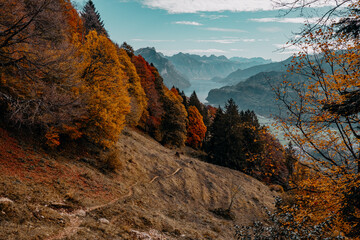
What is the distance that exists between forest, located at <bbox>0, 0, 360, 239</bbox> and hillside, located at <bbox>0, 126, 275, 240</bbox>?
7.82ft

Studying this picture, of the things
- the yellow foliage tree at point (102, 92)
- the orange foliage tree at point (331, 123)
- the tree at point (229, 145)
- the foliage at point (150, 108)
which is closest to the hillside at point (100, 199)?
the yellow foliage tree at point (102, 92)

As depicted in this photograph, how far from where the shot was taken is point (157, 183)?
24875 mm

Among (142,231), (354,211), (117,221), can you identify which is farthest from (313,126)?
(117,221)

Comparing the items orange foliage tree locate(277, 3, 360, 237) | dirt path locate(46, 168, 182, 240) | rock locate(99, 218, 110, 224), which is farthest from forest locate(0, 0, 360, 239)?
rock locate(99, 218, 110, 224)

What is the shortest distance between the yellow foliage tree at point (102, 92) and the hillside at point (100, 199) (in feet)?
10.5

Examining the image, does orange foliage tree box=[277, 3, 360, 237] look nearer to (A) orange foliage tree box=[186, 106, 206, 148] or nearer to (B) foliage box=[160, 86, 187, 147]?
(B) foliage box=[160, 86, 187, 147]

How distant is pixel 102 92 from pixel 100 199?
10053mm

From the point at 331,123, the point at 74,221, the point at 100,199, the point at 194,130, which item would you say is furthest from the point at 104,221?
the point at 194,130

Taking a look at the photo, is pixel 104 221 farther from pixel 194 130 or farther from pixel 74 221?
pixel 194 130

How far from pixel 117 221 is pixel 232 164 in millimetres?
38466

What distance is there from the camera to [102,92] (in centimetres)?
2016

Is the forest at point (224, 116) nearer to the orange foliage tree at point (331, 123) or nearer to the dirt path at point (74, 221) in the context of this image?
the orange foliage tree at point (331, 123)

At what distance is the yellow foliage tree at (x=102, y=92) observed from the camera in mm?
19656

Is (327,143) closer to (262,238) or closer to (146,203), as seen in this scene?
(262,238)
